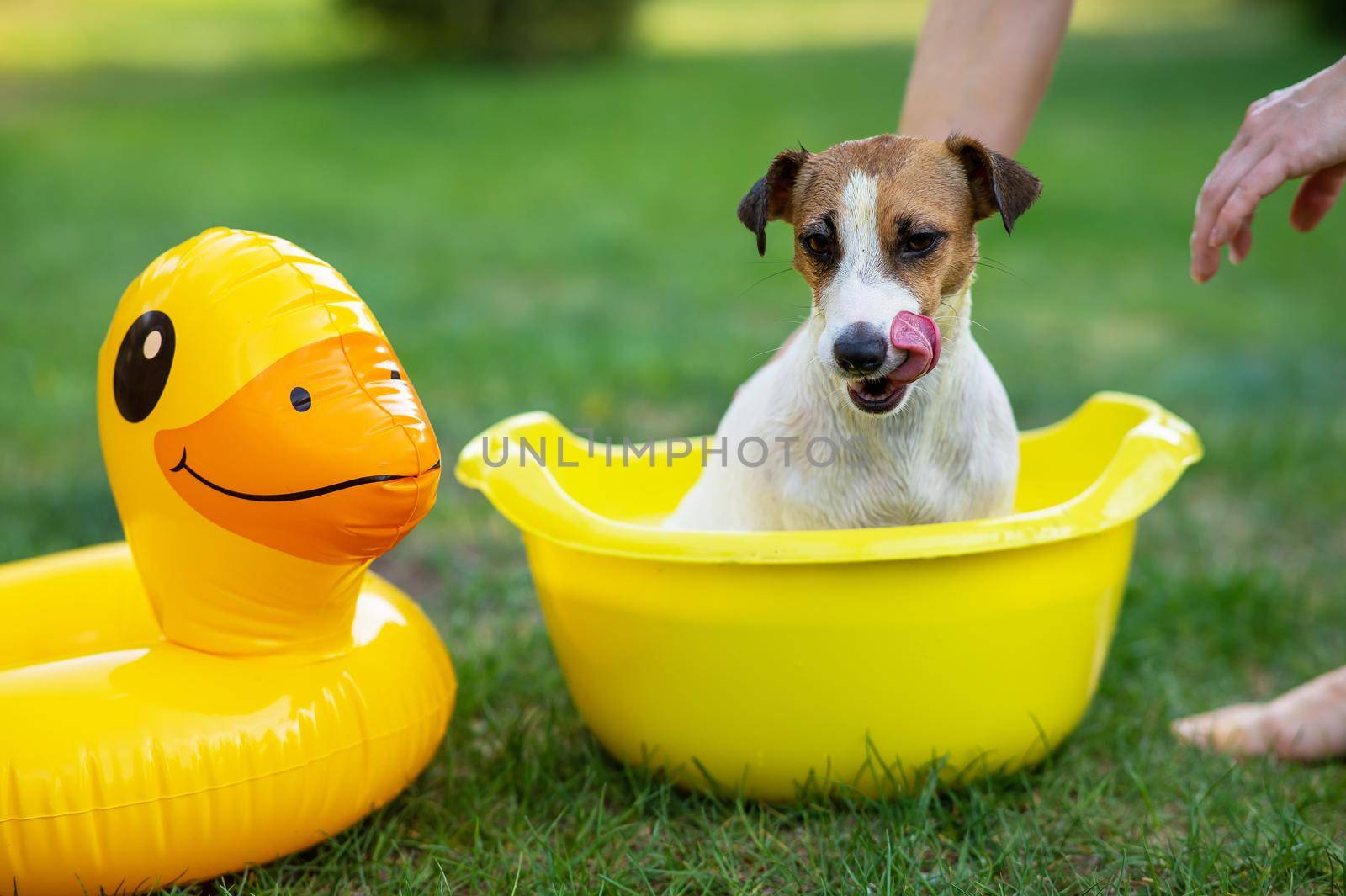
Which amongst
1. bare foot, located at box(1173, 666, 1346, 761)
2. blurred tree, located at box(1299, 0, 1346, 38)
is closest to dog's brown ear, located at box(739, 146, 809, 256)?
bare foot, located at box(1173, 666, 1346, 761)

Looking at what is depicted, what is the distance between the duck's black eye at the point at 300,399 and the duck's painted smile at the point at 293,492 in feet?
0.44

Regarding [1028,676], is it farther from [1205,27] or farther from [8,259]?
[1205,27]

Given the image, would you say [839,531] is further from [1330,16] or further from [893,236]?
[1330,16]

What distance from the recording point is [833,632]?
211 cm

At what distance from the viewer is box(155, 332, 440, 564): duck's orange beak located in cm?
201

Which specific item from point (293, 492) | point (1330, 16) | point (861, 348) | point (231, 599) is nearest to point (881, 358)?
point (861, 348)

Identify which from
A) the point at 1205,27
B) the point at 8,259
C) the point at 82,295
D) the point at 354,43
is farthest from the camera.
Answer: the point at 1205,27

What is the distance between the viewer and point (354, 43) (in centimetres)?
1538

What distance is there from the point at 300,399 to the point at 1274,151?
1799mm

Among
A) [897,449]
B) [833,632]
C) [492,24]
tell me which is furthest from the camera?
[492,24]

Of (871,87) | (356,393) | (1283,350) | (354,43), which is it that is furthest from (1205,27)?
(356,393)

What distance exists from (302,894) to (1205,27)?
19.8 meters

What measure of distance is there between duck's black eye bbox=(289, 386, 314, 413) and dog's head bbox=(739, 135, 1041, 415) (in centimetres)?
87

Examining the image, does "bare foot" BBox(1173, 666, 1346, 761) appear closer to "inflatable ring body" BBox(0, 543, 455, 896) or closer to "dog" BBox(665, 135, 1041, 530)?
"dog" BBox(665, 135, 1041, 530)
